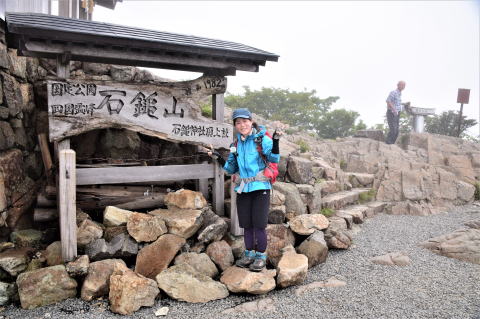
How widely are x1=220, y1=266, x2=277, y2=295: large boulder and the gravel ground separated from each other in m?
0.14

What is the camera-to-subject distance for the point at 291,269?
16.5 feet

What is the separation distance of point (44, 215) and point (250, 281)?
3.81 meters

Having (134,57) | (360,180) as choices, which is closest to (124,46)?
(134,57)

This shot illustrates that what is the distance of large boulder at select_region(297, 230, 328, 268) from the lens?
5.83 meters

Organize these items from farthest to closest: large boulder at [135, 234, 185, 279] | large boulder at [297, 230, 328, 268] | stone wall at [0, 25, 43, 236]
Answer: large boulder at [297, 230, 328, 268] → stone wall at [0, 25, 43, 236] → large boulder at [135, 234, 185, 279]

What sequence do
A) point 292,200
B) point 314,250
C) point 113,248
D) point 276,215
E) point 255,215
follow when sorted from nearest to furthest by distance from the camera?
1. point 255,215
2. point 113,248
3. point 314,250
4. point 276,215
5. point 292,200

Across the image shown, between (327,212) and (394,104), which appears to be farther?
(394,104)

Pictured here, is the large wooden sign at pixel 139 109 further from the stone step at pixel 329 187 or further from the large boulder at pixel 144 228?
the stone step at pixel 329 187

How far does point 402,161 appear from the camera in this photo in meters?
12.9

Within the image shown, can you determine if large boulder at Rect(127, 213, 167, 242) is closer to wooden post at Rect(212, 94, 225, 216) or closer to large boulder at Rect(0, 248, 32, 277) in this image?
wooden post at Rect(212, 94, 225, 216)

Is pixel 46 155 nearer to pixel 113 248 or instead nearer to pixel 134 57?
pixel 113 248

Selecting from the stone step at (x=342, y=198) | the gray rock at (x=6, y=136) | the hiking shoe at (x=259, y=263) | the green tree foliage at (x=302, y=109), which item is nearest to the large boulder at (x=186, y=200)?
the hiking shoe at (x=259, y=263)

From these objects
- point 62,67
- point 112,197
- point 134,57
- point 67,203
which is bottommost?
point 112,197

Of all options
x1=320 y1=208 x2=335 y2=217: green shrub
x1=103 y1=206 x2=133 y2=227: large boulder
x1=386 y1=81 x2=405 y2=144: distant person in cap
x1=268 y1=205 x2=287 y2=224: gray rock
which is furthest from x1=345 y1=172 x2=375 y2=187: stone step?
x1=103 y1=206 x2=133 y2=227: large boulder
